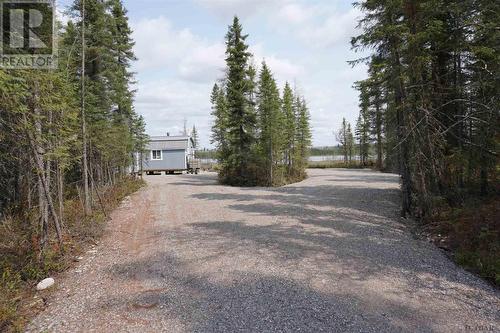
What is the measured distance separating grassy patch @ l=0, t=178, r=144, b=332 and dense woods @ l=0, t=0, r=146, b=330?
0.09 feet

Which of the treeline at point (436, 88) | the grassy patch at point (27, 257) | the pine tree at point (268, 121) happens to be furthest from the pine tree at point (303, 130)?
the grassy patch at point (27, 257)

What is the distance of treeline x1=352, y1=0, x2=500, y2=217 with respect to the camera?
8.66 meters

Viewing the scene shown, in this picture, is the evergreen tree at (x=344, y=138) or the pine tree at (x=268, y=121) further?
the evergreen tree at (x=344, y=138)

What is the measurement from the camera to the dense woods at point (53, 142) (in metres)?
6.57

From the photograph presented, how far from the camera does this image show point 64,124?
7.96 m

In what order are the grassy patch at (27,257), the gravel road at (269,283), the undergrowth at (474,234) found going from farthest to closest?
the undergrowth at (474,234), the grassy patch at (27,257), the gravel road at (269,283)

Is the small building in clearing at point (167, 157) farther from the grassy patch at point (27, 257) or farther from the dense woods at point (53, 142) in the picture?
the grassy patch at point (27, 257)

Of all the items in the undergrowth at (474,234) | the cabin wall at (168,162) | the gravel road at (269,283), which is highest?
the cabin wall at (168,162)

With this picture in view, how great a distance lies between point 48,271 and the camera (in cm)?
646

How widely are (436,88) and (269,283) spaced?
8.47 m

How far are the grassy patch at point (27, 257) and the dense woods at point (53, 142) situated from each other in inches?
1.1

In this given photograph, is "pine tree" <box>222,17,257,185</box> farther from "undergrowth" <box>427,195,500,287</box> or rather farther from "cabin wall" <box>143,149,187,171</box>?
"cabin wall" <box>143,149,187,171</box>

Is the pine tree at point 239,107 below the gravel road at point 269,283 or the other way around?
the other way around

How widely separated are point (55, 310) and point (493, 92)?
9924 mm
